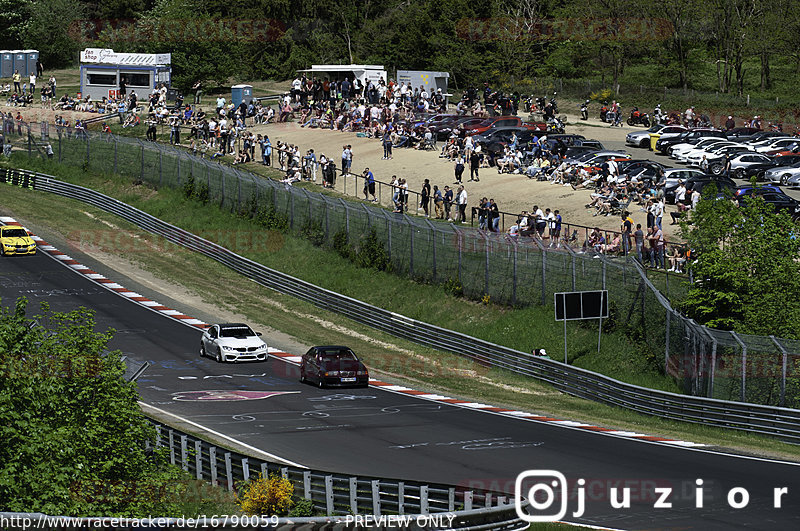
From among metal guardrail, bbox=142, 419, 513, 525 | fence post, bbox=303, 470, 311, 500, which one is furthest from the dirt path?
fence post, bbox=303, 470, 311, 500

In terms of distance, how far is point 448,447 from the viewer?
81.2 feet

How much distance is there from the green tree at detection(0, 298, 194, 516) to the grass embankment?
1402 cm

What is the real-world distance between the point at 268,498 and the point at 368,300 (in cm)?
2564

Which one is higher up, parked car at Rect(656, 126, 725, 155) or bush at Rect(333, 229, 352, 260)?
parked car at Rect(656, 126, 725, 155)

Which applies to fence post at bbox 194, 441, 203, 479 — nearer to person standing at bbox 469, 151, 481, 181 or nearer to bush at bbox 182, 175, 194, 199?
person standing at bbox 469, 151, 481, 181

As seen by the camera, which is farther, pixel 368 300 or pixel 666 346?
pixel 368 300

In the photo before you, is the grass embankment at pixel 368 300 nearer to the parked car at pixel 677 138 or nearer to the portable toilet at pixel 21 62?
the parked car at pixel 677 138

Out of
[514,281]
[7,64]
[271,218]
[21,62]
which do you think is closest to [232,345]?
[514,281]

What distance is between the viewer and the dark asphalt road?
19750mm

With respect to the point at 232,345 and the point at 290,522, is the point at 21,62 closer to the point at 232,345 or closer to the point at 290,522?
the point at 232,345

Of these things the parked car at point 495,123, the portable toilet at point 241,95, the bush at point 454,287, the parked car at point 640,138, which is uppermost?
the portable toilet at point 241,95

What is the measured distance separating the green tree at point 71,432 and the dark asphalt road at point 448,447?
19.2 feet

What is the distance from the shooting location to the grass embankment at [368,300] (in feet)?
105

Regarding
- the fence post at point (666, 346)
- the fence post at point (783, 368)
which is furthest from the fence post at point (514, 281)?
the fence post at point (783, 368)
